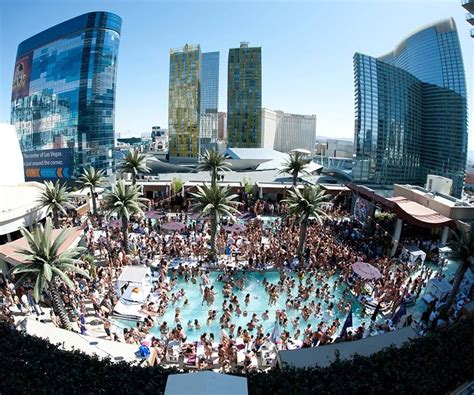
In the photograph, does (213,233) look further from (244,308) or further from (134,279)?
(134,279)

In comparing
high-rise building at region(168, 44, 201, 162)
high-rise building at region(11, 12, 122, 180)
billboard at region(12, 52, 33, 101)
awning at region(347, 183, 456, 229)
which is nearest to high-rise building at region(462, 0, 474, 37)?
awning at region(347, 183, 456, 229)

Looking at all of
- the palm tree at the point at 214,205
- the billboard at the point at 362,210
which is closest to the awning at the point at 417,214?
the billboard at the point at 362,210

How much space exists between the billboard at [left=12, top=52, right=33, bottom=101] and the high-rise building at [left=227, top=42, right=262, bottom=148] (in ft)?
175

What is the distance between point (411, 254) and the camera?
20.3 meters

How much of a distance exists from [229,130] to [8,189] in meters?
80.3

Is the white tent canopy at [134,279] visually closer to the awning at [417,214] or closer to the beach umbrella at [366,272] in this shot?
A: the beach umbrella at [366,272]

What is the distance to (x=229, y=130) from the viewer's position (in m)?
102

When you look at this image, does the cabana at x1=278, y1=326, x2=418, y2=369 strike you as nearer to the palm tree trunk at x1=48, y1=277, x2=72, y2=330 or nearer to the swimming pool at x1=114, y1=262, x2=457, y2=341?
the swimming pool at x1=114, y1=262, x2=457, y2=341

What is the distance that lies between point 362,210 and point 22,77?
78902mm

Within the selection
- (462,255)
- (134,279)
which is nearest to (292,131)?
(462,255)

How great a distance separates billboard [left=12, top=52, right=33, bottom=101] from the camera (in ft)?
227

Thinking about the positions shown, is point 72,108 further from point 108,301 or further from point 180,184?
point 108,301

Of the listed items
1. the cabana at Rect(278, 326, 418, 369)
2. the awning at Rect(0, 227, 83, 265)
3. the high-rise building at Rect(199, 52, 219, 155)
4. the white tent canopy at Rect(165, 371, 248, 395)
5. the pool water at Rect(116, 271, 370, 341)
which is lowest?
the pool water at Rect(116, 271, 370, 341)

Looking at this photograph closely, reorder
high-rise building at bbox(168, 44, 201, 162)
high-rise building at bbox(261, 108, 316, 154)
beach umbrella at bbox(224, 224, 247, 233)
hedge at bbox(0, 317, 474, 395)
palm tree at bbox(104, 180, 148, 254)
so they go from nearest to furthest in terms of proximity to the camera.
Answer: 1. hedge at bbox(0, 317, 474, 395)
2. palm tree at bbox(104, 180, 148, 254)
3. beach umbrella at bbox(224, 224, 247, 233)
4. high-rise building at bbox(168, 44, 201, 162)
5. high-rise building at bbox(261, 108, 316, 154)
